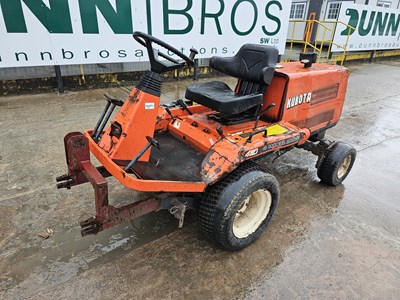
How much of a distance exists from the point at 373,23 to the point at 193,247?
472 inches

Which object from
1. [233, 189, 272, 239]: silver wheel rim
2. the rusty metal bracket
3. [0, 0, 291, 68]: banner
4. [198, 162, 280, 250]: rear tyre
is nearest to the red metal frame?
the rusty metal bracket

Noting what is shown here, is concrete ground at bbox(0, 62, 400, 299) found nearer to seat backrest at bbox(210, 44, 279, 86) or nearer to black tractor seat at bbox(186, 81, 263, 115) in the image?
black tractor seat at bbox(186, 81, 263, 115)

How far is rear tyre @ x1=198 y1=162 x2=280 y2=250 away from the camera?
6.75 feet

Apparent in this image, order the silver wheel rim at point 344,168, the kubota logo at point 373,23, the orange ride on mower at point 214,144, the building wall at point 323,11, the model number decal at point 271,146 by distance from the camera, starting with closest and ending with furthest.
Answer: the orange ride on mower at point 214,144 < the model number decal at point 271,146 < the silver wheel rim at point 344,168 < the kubota logo at point 373,23 < the building wall at point 323,11

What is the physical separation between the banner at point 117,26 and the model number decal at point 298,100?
13.5 feet

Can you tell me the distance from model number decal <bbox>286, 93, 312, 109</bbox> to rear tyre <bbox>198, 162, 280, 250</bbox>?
859 mm

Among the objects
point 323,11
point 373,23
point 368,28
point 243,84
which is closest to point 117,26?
point 243,84

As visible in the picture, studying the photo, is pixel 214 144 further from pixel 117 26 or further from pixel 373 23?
pixel 373 23

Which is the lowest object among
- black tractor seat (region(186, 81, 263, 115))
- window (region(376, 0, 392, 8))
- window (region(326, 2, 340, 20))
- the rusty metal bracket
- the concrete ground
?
the concrete ground

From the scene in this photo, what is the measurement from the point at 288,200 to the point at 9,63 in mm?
4999

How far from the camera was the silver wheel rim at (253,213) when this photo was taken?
2.36 m

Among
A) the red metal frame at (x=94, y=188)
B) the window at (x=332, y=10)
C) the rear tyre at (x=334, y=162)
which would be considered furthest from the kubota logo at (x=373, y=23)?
the red metal frame at (x=94, y=188)

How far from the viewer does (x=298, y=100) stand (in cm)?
288

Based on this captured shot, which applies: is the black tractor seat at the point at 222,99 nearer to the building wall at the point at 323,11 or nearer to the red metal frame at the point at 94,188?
the red metal frame at the point at 94,188
